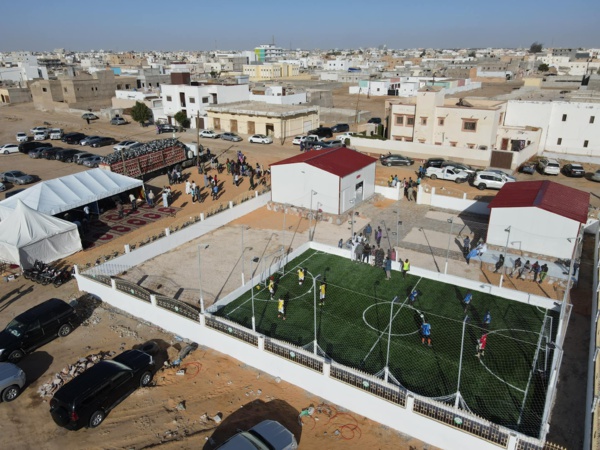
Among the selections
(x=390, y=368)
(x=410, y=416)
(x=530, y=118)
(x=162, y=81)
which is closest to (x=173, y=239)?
(x=390, y=368)

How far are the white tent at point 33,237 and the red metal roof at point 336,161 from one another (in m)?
12.9

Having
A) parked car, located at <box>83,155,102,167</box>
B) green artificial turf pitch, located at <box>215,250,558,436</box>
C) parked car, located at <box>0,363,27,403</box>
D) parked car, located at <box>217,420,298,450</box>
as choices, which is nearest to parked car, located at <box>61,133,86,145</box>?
parked car, located at <box>83,155,102,167</box>

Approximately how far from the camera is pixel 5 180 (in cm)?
3656

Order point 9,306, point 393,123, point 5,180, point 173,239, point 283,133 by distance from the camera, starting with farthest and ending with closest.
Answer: point 283,133
point 393,123
point 5,180
point 173,239
point 9,306

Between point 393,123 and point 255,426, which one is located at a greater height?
point 393,123

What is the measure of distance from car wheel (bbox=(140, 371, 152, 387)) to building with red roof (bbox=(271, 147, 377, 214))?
15.7 m

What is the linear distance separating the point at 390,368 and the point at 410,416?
2.29m

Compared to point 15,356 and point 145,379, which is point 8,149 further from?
point 145,379

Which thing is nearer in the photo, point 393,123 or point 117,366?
point 117,366

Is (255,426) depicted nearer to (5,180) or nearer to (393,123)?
(5,180)

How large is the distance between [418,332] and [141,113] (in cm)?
5282

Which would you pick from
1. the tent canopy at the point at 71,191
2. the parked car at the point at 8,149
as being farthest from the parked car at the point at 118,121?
the tent canopy at the point at 71,191

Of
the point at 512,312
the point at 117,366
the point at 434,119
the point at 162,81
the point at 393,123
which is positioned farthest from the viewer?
the point at 162,81

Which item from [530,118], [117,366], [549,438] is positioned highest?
[530,118]
